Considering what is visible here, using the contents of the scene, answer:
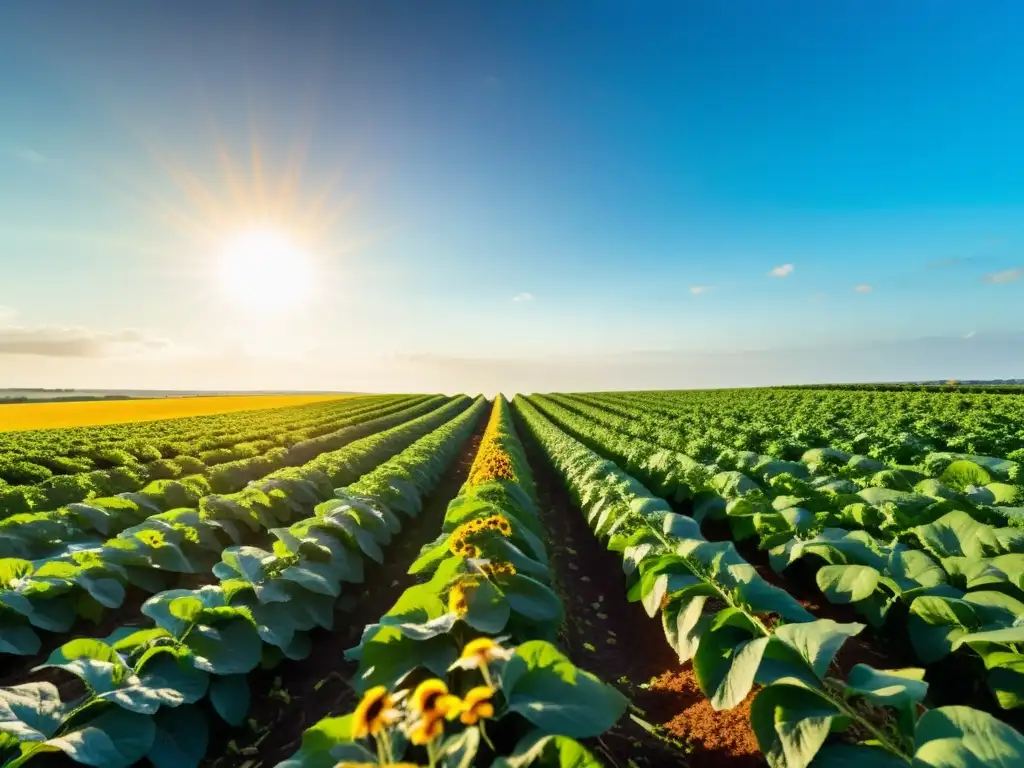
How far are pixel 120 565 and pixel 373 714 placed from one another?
16.2 ft

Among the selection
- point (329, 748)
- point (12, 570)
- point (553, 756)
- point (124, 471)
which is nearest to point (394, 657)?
point (329, 748)

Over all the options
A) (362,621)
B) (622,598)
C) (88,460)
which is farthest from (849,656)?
(88,460)

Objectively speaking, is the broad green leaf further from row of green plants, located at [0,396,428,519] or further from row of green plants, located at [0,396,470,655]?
row of green plants, located at [0,396,428,519]

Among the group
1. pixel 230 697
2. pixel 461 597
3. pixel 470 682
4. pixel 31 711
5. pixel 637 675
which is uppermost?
pixel 461 597

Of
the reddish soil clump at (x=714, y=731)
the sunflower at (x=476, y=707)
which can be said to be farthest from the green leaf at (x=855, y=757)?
the sunflower at (x=476, y=707)

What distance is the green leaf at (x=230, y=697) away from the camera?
10.6ft

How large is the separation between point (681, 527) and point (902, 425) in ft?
47.1

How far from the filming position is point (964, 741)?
166cm

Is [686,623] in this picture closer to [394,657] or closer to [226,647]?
[394,657]

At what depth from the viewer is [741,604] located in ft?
10.2

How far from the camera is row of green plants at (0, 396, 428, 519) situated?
8.75 meters

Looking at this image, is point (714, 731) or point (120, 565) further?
point (120, 565)

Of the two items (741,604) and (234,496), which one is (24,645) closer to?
(234,496)

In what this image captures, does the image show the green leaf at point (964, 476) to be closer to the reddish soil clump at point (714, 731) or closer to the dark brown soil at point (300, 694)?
the reddish soil clump at point (714, 731)
